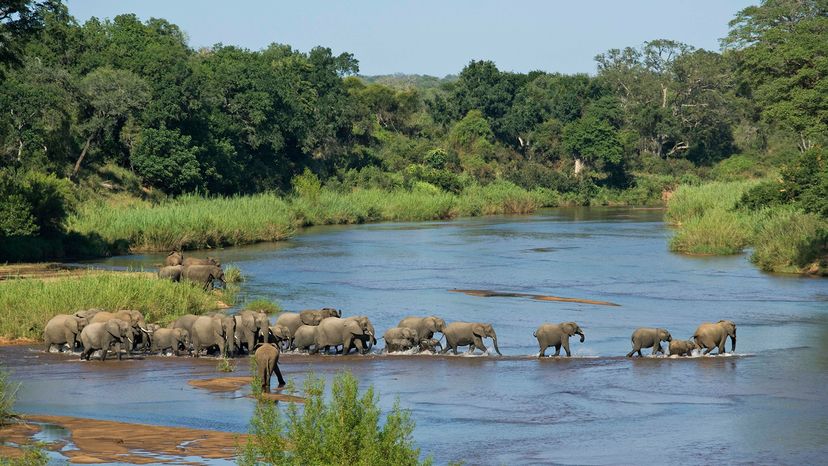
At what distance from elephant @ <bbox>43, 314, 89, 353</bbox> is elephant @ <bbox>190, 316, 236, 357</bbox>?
6.64 ft

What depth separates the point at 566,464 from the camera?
47.5 ft

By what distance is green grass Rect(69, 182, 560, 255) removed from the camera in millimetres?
43625

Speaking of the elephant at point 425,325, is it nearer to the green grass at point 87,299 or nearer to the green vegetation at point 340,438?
the green grass at point 87,299

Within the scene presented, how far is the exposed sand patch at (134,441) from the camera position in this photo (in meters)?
14.4

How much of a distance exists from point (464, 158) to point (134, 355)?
195ft

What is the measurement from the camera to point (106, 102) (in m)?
51.8

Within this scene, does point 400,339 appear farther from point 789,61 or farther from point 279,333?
point 789,61

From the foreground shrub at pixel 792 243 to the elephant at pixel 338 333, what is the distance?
18.9 meters

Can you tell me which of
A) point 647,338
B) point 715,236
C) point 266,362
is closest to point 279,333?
point 266,362

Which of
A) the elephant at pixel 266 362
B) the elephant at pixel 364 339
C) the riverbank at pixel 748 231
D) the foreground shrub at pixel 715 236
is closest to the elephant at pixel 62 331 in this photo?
the elephant at pixel 364 339

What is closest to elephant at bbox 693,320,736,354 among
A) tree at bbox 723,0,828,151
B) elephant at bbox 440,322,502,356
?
elephant at bbox 440,322,502,356

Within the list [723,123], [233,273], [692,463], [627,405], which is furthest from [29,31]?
[723,123]

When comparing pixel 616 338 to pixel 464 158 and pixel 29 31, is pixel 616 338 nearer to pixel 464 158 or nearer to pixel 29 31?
pixel 29 31

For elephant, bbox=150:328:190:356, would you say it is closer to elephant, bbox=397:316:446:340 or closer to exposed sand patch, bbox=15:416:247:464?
elephant, bbox=397:316:446:340
